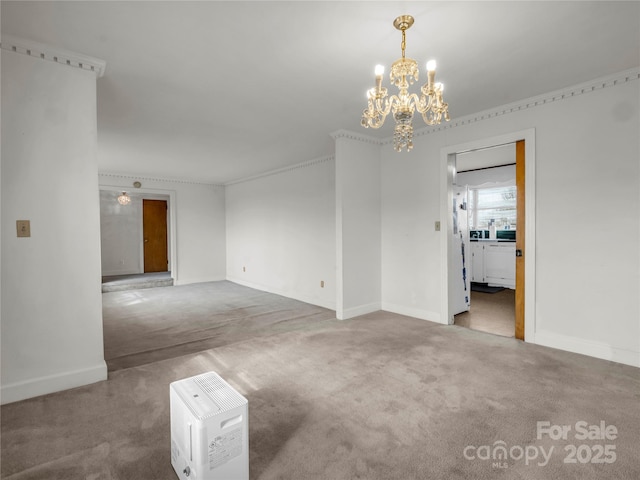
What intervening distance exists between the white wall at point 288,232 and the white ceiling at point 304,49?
2.05m

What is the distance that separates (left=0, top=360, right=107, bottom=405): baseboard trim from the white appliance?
59.5 inches

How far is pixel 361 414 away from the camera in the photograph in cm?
228

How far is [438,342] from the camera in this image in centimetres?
368

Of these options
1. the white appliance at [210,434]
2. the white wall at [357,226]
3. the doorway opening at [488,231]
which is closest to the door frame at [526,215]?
the doorway opening at [488,231]

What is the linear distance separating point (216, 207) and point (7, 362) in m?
6.64

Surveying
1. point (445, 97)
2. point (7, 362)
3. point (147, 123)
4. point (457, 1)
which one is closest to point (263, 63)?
point (457, 1)

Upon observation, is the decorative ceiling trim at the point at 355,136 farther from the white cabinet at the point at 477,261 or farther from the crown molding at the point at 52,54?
the white cabinet at the point at 477,261

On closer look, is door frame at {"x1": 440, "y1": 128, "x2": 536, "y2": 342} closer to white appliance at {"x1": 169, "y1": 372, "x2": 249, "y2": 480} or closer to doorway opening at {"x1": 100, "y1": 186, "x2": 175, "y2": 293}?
white appliance at {"x1": 169, "y1": 372, "x2": 249, "y2": 480}

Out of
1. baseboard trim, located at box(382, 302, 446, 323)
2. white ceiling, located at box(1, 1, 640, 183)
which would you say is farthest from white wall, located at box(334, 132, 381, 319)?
white ceiling, located at box(1, 1, 640, 183)

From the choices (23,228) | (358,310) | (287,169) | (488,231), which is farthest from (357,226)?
(488,231)

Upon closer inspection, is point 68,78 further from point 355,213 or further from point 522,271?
point 522,271

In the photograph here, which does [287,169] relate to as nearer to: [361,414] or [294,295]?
[294,295]

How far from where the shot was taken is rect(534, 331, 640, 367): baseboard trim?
3.02 metres

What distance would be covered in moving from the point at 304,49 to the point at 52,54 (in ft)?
6.25
